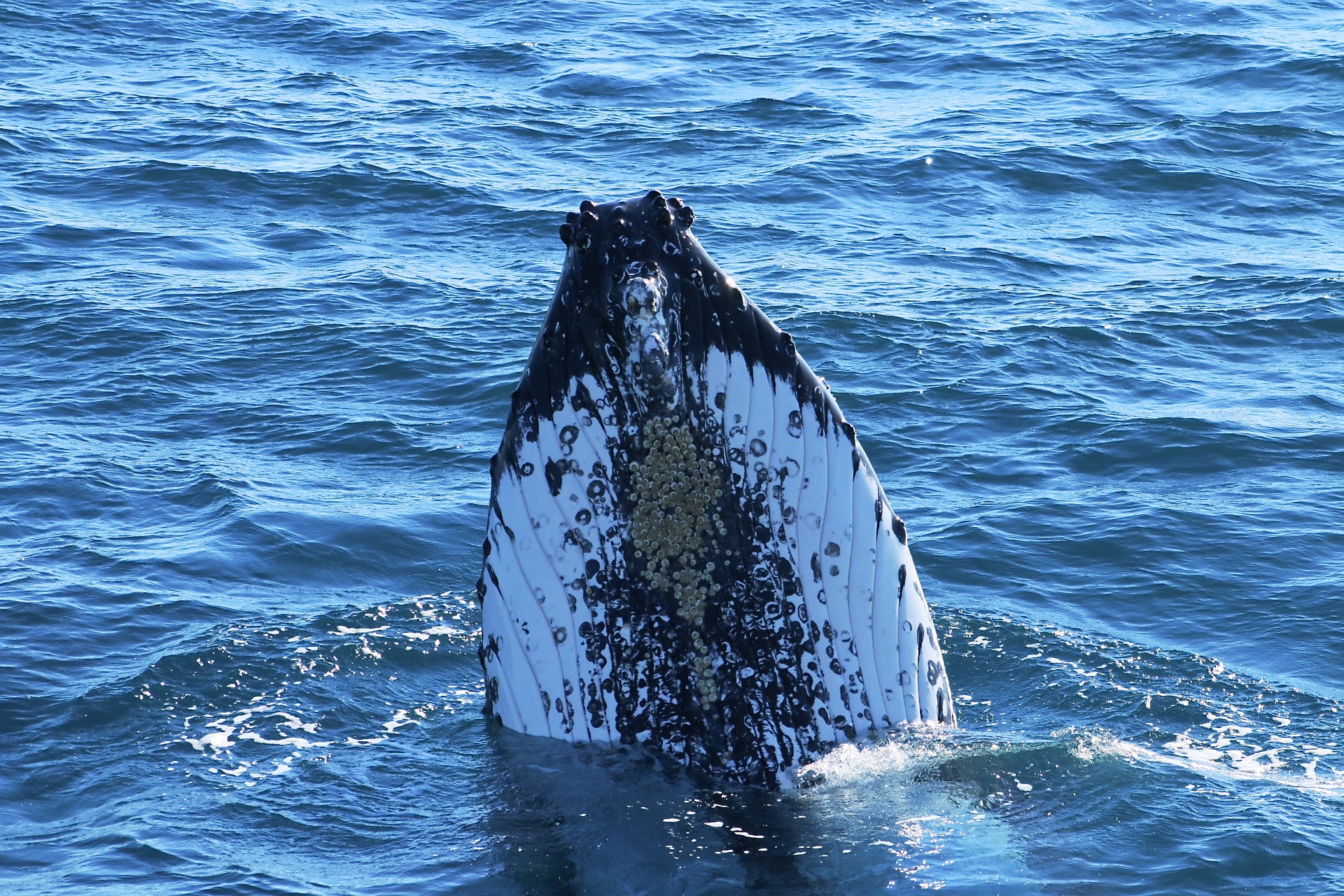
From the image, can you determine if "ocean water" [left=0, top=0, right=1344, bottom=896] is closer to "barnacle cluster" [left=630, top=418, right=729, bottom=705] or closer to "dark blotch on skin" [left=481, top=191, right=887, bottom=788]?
"dark blotch on skin" [left=481, top=191, right=887, bottom=788]

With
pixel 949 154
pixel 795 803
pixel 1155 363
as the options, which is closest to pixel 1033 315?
pixel 1155 363

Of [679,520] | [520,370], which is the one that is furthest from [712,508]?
[520,370]

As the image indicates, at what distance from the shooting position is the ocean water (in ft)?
25.6

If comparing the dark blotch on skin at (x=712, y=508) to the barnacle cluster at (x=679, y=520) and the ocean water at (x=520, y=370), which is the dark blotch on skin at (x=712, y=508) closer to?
the barnacle cluster at (x=679, y=520)

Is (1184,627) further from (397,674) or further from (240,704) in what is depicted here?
(240,704)

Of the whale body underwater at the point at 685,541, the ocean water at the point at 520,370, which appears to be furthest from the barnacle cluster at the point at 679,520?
the ocean water at the point at 520,370

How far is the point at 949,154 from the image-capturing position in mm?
22328

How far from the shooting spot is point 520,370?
1584 cm

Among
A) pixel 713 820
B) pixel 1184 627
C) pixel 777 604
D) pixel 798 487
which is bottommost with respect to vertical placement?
pixel 1184 627

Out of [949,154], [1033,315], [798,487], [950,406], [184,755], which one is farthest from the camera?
[949,154]

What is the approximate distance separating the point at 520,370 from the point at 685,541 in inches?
355

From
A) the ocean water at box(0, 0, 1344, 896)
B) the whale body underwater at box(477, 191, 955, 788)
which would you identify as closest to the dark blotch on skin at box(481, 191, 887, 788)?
the whale body underwater at box(477, 191, 955, 788)

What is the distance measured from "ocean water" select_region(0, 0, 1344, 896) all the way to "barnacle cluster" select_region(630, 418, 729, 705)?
2.76 feet

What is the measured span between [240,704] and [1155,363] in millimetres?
9949
